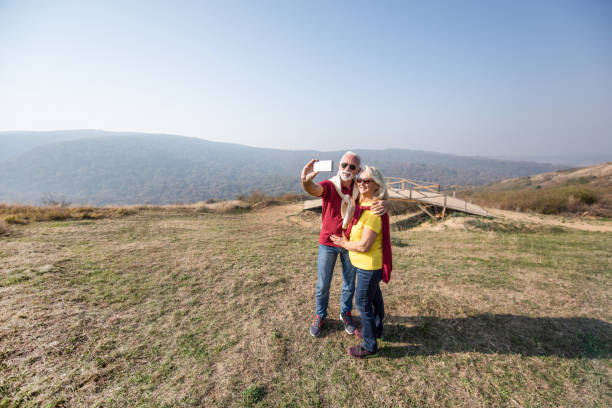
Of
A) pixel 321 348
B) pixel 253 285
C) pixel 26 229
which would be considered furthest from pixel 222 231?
pixel 321 348

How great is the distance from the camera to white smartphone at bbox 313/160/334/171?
2.61 m

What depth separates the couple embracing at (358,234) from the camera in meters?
2.46

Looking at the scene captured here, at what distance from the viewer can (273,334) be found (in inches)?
131

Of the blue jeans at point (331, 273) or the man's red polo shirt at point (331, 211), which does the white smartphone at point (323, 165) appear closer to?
the man's red polo shirt at point (331, 211)

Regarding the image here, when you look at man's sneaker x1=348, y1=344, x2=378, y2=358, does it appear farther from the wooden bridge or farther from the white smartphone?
the wooden bridge

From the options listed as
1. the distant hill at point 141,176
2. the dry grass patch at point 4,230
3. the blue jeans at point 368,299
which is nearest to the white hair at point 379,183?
the blue jeans at point 368,299

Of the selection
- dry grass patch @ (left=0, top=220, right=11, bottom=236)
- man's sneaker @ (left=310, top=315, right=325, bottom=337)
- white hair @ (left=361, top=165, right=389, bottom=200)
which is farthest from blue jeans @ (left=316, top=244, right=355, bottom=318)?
dry grass patch @ (left=0, top=220, right=11, bottom=236)

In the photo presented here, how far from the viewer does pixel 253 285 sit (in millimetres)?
4766

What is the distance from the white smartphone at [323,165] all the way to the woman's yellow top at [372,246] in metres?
0.55

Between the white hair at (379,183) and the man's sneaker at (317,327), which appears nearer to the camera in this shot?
the white hair at (379,183)

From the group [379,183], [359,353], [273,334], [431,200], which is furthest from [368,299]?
[431,200]

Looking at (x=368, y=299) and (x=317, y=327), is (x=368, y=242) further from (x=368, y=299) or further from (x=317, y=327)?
(x=317, y=327)

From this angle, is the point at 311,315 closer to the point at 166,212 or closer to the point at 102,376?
the point at 102,376

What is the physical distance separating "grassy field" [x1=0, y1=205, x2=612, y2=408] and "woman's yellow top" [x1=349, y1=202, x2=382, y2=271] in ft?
4.35
